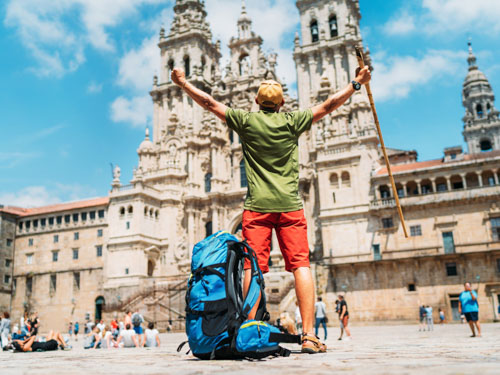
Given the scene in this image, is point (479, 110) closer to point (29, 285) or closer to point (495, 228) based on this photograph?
point (495, 228)

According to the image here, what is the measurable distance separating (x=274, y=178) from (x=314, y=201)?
113 feet

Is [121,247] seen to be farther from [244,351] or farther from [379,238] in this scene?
[244,351]

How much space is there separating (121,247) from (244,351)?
38308 millimetres

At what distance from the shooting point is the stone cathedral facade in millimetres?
32531

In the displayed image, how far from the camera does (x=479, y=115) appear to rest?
64.7 meters

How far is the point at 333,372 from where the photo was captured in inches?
132

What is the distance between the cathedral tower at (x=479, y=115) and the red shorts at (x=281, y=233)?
2512 inches

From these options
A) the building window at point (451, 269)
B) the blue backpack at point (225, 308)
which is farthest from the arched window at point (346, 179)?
the blue backpack at point (225, 308)

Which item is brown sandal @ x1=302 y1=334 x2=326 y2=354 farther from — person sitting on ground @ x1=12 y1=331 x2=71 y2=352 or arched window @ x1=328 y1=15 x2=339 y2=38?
arched window @ x1=328 y1=15 x2=339 y2=38

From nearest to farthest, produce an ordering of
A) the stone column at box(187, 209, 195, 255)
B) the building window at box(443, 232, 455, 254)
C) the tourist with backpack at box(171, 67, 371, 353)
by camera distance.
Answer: the tourist with backpack at box(171, 67, 371, 353) → the building window at box(443, 232, 455, 254) → the stone column at box(187, 209, 195, 255)

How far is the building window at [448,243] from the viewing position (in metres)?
32.8

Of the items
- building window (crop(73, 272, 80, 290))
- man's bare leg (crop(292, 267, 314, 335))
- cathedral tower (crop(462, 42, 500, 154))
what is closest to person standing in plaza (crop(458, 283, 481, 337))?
man's bare leg (crop(292, 267, 314, 335))

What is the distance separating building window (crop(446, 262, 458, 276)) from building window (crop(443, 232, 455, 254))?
0.93 metres

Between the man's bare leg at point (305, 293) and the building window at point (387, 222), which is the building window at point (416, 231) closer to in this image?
the building window at point (387, 222)
